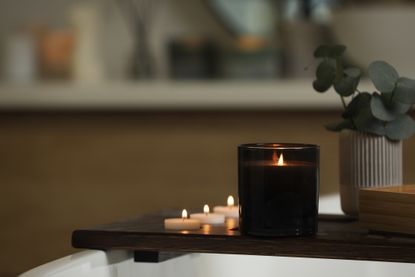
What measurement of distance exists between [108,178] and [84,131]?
5.6 inches

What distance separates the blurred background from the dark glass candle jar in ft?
5.41

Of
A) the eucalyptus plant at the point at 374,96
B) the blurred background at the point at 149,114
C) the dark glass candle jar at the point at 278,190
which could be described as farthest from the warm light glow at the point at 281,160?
the blurred background at the point at 149,114

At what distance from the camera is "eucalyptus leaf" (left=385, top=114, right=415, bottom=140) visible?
32.8 inches

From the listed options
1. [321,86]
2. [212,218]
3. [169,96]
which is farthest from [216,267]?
[169,96]

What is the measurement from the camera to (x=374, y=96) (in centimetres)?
82

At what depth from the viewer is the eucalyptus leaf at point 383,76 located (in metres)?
0.81

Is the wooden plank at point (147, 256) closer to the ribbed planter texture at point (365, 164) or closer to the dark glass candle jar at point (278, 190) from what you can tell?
the dark glass candle jar at point (278, 190)

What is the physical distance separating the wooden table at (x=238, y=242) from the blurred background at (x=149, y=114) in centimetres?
164

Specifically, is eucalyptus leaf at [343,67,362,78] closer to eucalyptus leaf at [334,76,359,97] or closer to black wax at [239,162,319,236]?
eucalyptus leaf at [334,76,359,97]

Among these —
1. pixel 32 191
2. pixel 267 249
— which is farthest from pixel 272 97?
pixel 267 249

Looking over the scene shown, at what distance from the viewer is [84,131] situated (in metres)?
2.58

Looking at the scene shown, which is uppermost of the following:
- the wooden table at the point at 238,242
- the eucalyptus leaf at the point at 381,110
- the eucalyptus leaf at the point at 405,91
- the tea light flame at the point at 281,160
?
the eucalyptus leaf at the point at 405,91

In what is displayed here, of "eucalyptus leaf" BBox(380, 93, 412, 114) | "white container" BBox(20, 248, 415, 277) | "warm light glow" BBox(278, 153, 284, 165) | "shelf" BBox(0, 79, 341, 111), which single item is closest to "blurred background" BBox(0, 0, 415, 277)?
"shelf" BBox(0, 79, 341, 111)

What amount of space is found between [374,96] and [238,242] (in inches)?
7.6
